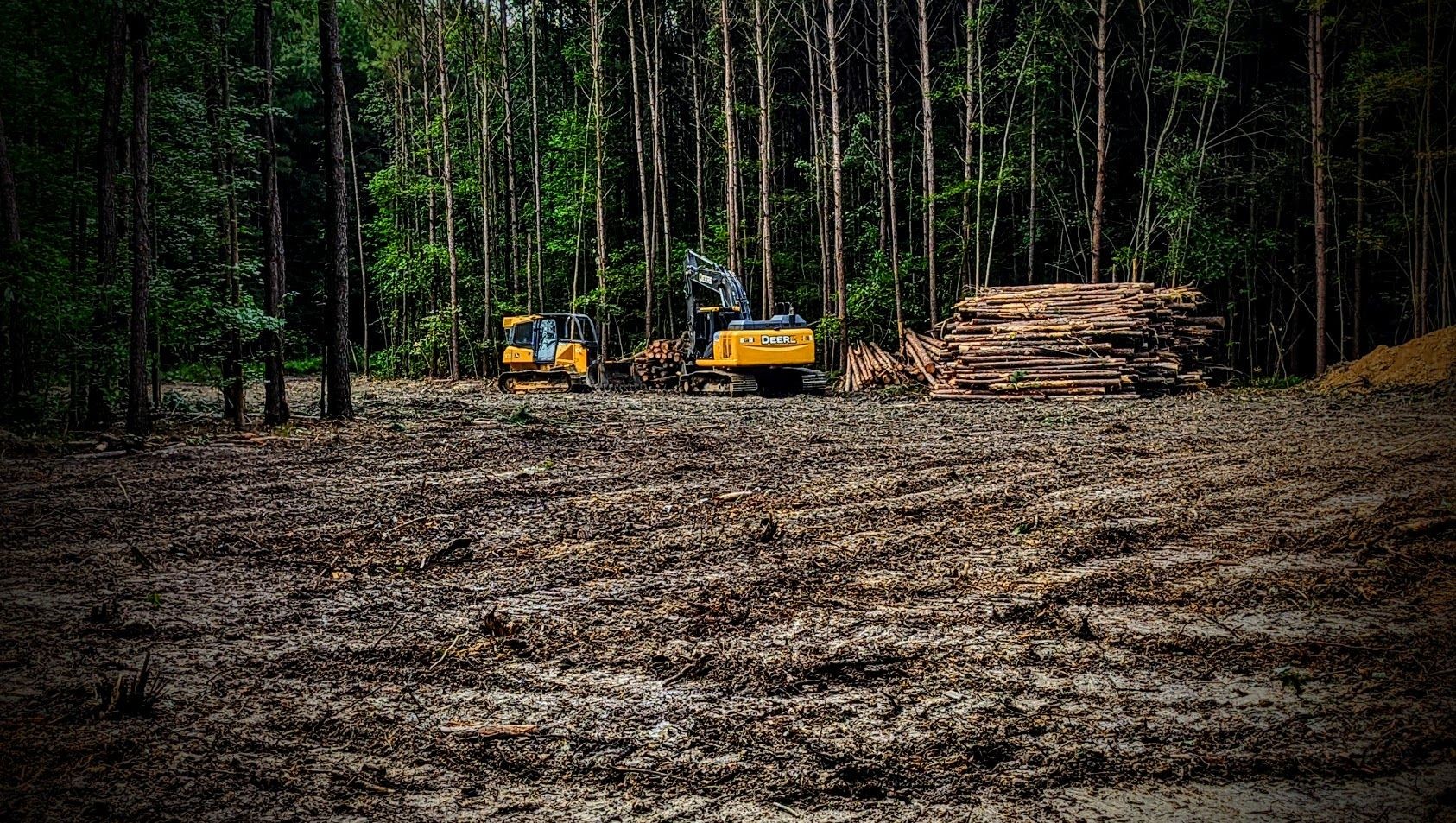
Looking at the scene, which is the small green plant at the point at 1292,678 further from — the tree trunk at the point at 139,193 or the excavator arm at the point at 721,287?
the excavator arm at the point at 721,287

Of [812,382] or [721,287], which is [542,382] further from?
[812,382]

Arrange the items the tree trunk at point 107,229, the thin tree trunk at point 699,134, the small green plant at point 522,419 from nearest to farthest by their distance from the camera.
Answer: the tree trunk at point 107,229 < the small green plant at point 522,419 < the thin tree trunk at point 699,134

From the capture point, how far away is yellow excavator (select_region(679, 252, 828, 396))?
20250mm

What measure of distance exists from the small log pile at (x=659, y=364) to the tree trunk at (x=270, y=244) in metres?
12.7

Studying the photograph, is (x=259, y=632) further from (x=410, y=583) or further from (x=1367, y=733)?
(x=1367, y=733)

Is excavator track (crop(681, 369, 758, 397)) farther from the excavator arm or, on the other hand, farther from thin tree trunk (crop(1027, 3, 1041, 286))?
thin tree trunk (crop(1027, 3, 1041, 286))

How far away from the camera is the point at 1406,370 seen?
16922 mm

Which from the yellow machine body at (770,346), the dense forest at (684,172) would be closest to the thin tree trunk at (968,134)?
the dense forest at (684,172)

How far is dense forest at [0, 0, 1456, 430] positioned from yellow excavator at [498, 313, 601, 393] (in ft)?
12.0

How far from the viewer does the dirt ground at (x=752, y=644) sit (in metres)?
2.77

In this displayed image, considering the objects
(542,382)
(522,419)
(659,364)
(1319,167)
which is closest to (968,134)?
(1319,167)

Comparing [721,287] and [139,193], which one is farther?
[721,287]

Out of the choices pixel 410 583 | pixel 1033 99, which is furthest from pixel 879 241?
pixel 410 583

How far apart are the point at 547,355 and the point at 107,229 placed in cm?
1237
